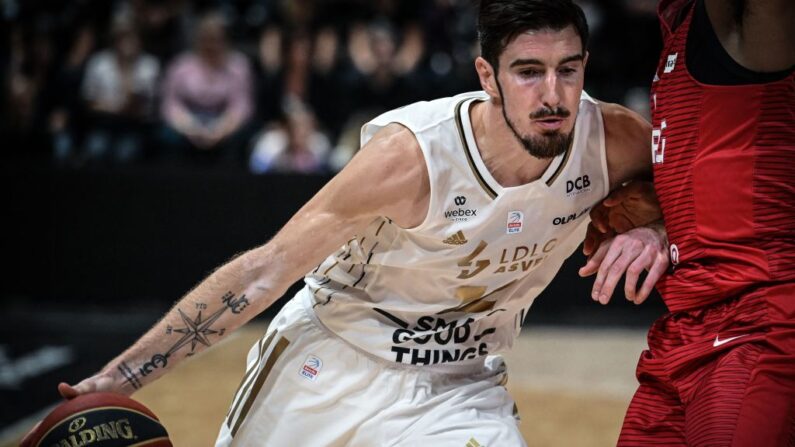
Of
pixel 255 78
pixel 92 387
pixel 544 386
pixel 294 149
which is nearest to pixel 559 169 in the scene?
pixel 92 387

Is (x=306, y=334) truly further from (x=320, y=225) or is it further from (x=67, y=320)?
(x=67, y=320)

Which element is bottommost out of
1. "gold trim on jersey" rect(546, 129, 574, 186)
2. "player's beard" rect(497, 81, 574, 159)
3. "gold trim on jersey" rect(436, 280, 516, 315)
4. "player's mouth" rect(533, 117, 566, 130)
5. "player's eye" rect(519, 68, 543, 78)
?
"gold trim on jersey" rect(436, 280, 516, 315)

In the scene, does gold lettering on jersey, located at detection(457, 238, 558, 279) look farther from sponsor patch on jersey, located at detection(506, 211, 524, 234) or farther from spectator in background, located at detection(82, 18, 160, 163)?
spectator in background, located at detection(82, 18, 160, 163)

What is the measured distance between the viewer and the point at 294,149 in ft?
32.3

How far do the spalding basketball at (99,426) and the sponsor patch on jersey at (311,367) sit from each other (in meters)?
0.71

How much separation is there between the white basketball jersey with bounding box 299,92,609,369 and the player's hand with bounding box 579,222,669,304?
198 mm

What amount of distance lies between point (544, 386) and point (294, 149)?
10.8ft

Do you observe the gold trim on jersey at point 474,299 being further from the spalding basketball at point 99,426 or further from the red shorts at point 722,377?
the spalding basketball at point 99,426

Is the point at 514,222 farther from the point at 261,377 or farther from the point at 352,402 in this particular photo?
the point at 261,377

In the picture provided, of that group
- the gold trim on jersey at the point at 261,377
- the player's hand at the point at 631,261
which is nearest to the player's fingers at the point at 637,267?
the player's hand at the point at 631,261

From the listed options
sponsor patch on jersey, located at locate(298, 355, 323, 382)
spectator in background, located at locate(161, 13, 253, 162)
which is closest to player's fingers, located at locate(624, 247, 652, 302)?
sponsor patch on jersey, located at locate(298, 355, 323, 382)

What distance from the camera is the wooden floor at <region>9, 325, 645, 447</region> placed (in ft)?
22.7

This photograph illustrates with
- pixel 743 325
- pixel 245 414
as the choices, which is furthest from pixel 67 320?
pixel 743 325

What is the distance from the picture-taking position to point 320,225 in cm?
380
